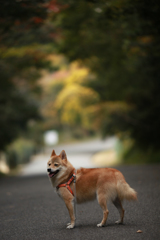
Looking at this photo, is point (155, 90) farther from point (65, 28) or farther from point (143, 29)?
point (143, 29)

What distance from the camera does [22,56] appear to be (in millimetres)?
→ 18750

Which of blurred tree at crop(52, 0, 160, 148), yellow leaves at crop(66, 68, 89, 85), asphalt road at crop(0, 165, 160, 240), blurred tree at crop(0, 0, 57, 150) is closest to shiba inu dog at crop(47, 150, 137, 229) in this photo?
asphalt road at crop(0, 165, 160, 240)

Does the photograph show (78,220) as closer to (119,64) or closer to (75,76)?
(119,64)

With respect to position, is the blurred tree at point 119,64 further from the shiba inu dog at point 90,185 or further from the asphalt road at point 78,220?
the shiba inu dog at point 90,185

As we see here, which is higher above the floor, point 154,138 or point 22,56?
point 22,56

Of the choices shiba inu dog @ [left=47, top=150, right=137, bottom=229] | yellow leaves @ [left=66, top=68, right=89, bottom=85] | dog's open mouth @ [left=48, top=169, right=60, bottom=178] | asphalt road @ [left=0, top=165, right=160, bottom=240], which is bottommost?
asphalt road @ [left=0, top=165, right=160, bottom=240]

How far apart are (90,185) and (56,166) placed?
620mm

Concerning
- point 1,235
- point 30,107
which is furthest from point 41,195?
point 30,107

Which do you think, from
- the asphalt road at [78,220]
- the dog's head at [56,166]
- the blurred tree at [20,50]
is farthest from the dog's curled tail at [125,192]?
the blurred tree at [20,50]

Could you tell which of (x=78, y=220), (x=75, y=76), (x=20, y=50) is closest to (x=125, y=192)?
(x=78, y=220)

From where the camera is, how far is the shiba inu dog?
529 centimetres

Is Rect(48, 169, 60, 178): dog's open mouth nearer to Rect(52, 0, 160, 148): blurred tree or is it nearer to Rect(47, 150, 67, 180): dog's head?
Rect(47, 150, 67, 180): dog's head

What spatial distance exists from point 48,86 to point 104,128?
2846 cm

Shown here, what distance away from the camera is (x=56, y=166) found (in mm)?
5488
